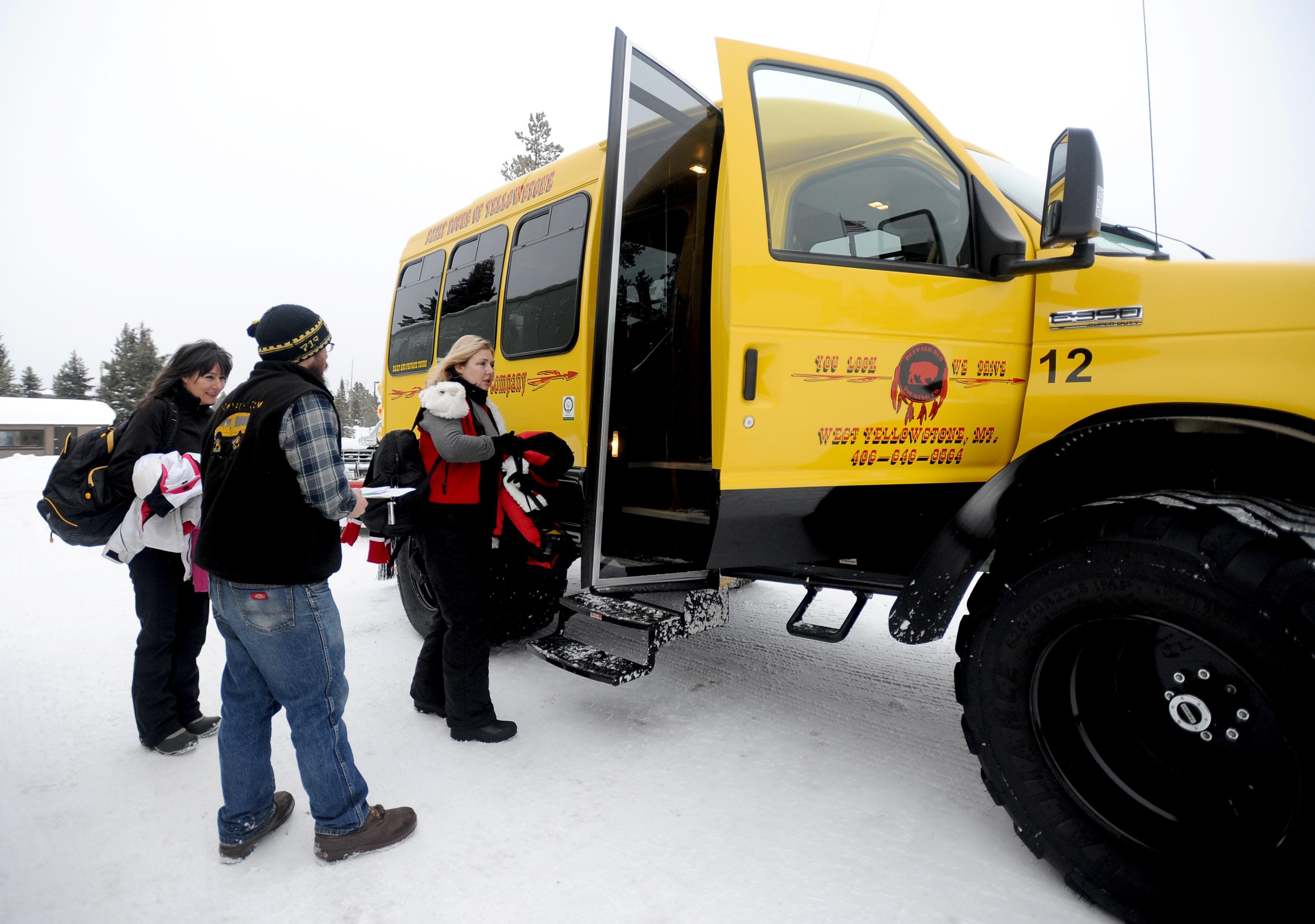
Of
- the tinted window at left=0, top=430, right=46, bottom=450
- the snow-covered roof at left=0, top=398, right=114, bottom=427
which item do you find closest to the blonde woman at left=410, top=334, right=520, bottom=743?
the snow-covered roof at left=0, top=398, right=114, bottom=427

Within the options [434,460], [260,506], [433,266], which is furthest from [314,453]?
[433,266]

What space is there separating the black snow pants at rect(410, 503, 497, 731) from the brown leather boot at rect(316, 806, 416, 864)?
2.17ft

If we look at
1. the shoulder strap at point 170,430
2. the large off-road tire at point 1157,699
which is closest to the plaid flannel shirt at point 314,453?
the shoulder strap at point 170,430

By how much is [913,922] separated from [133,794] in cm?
286

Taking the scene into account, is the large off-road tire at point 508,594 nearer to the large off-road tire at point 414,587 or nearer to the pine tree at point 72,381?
the large off-road tire at point 414,587

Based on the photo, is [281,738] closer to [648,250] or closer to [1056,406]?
[648,250]

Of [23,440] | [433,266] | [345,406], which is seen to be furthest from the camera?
[345,406]

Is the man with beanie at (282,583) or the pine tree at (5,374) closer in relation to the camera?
the man with beanie at (282,583)

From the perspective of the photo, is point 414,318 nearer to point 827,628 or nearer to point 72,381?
point 827,628

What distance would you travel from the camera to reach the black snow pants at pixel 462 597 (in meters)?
3.05

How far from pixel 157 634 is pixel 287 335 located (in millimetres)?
1644

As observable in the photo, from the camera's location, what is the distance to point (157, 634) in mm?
2951

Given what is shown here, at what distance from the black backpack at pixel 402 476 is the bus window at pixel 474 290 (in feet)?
4.95

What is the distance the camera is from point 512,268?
4.35 metres
